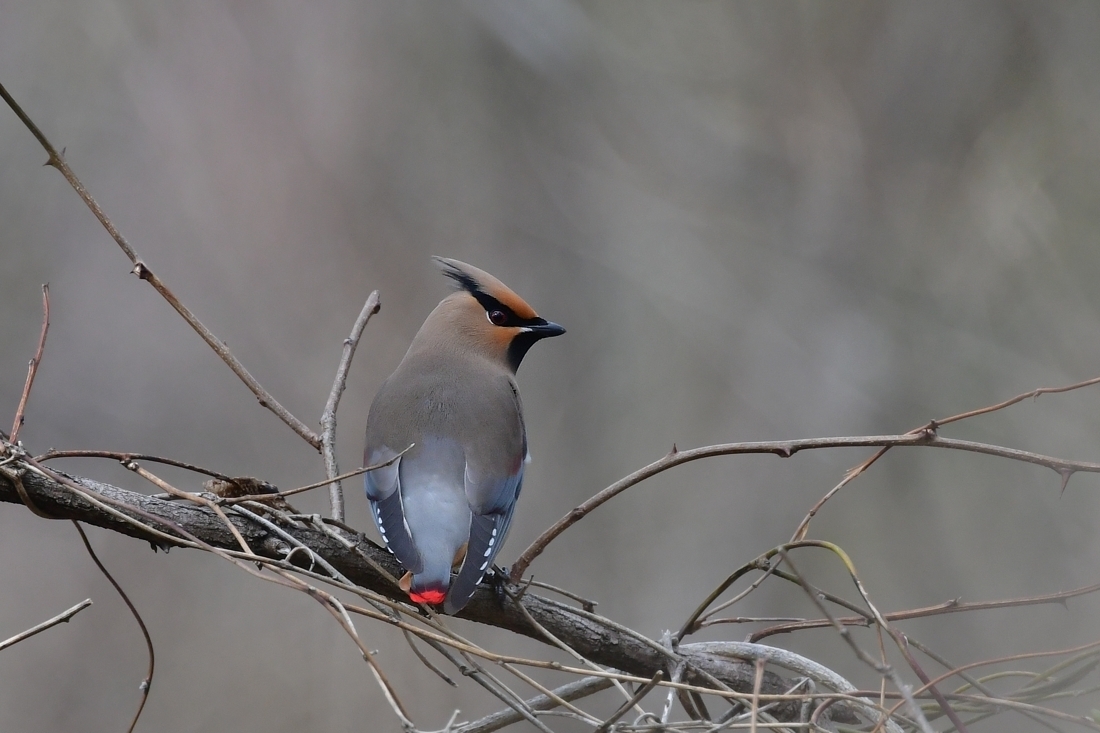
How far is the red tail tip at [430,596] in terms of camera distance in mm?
2080

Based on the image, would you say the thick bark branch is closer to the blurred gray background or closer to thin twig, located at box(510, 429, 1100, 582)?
thin twig, located at box(510, 429, 1100, 582)

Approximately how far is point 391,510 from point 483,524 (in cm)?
21

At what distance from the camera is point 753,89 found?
21.4 ft

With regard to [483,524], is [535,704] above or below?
below

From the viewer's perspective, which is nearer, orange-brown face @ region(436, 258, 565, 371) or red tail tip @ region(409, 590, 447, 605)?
red tail tip @ region(409, 590, 447, 605)

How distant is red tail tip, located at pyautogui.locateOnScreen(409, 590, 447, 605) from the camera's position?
6.82ft

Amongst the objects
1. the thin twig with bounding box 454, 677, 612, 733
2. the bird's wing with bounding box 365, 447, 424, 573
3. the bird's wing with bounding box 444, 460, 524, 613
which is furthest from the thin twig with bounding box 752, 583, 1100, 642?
the bird's wing with bounding box 365, 447, 424, 573

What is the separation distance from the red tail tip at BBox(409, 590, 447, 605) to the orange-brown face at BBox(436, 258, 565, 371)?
1120 mm

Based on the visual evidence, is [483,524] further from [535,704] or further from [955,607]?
[955,607]

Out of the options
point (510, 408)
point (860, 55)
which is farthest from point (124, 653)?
point (860, 55)

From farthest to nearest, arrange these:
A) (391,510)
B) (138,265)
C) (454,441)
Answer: (454,441) < (391,510) < (138,265)

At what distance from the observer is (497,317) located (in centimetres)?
316

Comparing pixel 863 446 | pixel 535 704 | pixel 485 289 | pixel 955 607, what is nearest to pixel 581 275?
pixel 485 289

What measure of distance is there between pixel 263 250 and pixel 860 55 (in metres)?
3.47
